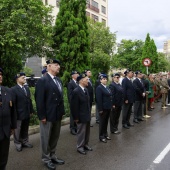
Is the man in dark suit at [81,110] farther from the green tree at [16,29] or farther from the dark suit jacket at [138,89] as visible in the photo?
the green tree at [16,29]

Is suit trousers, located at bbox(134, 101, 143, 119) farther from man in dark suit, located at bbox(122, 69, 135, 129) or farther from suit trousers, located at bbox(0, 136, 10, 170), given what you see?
suit trousers, located at bbox(0, 136, 10, 170)

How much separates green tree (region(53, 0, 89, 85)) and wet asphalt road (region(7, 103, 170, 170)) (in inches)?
265

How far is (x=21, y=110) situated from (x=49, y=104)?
1625 mm

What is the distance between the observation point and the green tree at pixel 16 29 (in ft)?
41.6

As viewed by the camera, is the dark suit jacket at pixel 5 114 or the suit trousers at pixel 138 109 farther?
the suit trousers at pixel 138 109

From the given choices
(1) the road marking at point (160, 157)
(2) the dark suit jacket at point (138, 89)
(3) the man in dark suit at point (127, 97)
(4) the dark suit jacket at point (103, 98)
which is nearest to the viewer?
(1) the road marking at point (160, 157)

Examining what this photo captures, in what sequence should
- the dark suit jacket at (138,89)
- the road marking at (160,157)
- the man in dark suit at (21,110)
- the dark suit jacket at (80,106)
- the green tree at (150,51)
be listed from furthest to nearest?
1. the green tree at (150,51)
2. the dark suit jacket at (138,89)
3. the man in dark suit at (21,110)
4. the dark suit jacket at (80,106)
5. the road marking at (160,157)

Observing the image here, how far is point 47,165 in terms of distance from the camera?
5098 mm

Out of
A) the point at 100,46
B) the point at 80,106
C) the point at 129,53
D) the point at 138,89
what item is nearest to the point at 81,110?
the point at 80,106

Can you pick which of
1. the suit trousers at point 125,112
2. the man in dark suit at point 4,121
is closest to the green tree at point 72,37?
the suit trousers at point 125,112

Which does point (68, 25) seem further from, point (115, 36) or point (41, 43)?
point (115, 36)

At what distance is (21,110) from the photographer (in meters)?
6.38

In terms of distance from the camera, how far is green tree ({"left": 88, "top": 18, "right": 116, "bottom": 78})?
20.9 m

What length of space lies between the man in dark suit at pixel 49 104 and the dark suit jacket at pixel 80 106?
0.79 meters
